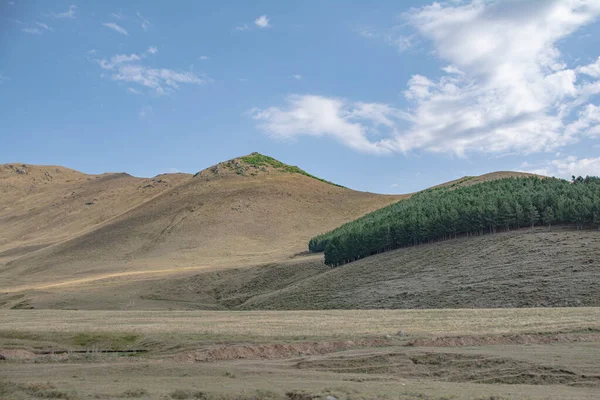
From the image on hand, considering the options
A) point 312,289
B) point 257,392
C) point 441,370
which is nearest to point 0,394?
point 257,392

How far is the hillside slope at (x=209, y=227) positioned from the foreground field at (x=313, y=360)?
6726 cm

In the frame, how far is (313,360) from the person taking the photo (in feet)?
68.7

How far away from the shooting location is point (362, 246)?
8269 cm

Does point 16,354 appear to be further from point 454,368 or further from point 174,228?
point 174,228

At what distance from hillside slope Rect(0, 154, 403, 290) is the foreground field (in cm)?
6726

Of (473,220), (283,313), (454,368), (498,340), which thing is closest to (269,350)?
(454,368)

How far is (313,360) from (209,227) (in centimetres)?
11539

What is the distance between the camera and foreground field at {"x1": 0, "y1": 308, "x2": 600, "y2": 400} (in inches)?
614

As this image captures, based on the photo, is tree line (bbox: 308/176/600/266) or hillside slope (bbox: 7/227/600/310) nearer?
hillside slope (bbox: 7/227/600/310)

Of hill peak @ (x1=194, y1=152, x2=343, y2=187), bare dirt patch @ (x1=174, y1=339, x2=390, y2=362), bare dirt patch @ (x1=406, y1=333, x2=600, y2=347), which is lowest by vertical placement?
bare dirt patch @ (x1=406, y1=333, x2=600, y2=347)

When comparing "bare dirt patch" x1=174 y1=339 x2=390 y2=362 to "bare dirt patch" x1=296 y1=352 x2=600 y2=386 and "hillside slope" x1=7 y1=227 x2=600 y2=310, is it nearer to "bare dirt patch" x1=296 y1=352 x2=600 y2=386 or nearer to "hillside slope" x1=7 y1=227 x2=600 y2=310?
"bare dirt patch" x1=296 y1=352 x2=600 y2=386

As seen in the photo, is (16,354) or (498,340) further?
(498,340)

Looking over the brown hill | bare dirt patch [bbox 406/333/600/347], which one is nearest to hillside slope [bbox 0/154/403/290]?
the brown hill

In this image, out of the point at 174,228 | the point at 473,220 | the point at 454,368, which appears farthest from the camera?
the point at 174,228
